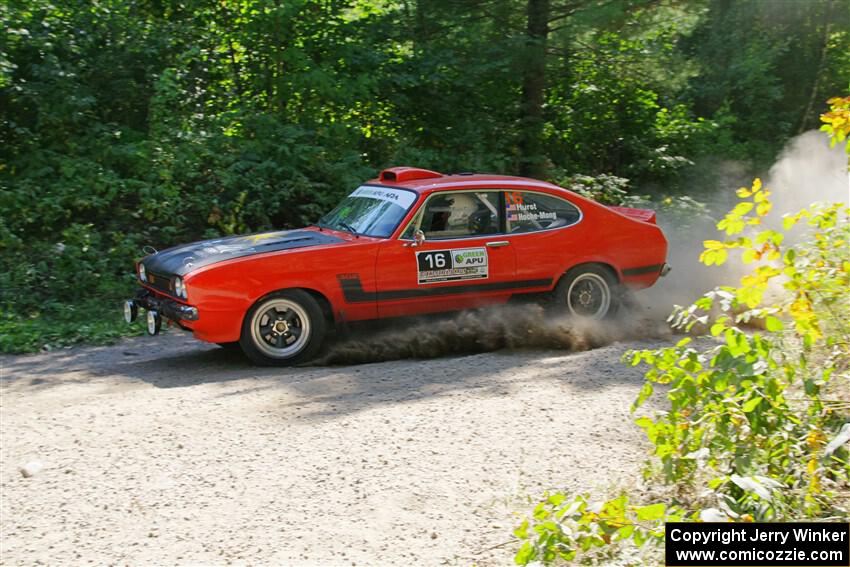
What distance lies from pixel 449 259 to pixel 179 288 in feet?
8.31

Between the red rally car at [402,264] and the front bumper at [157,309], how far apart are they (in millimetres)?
13

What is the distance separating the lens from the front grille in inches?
336

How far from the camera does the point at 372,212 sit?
9.44 m

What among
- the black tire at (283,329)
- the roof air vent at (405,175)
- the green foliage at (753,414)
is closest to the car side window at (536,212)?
the roof air vent at (405,175)

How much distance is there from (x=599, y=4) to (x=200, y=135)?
252 inches

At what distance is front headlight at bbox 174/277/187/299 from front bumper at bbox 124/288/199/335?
80mm

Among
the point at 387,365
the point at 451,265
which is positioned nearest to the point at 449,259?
the point at 451,265

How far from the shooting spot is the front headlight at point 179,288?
8.27 m

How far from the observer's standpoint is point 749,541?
363 cm

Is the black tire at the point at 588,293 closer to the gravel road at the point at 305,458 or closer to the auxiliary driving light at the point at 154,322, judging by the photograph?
the gravel road at the point at 305,458

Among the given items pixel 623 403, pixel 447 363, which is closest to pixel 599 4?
pixel 447 363

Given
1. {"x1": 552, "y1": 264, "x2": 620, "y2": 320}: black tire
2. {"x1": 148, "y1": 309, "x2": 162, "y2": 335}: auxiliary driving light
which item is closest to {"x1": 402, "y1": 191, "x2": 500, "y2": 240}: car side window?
{"x1": 552, "y1": 264, "x2": 620, "y2": 320}: black tire

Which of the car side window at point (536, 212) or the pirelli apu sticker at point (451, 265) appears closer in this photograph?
the pirelli apu sticker at point (451, 265)

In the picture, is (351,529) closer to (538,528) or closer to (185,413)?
(538,528)
